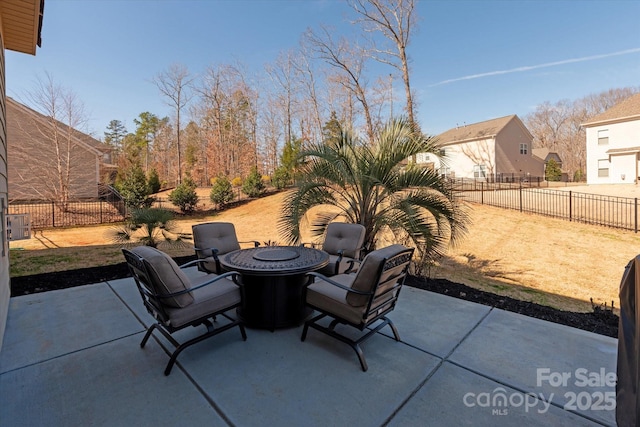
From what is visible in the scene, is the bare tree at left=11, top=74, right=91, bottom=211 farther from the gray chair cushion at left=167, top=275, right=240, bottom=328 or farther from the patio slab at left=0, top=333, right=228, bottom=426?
the gray chair cushion at left=167, top=275, right=240, bottom=328

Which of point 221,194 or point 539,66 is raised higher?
point 539,66

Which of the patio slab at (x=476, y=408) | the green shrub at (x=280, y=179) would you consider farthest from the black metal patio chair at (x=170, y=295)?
the green shrub at (x=280, y=179)

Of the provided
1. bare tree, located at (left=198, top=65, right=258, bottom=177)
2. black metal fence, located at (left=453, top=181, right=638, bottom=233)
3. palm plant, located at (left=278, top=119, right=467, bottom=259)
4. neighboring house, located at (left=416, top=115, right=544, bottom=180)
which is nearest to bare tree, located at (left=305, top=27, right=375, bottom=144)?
black metal fence, located at (left=453, top=181, right=638, bottom=233)

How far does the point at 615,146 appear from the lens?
752 inches

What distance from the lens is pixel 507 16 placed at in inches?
453

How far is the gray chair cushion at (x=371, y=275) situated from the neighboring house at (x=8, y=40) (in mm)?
3581

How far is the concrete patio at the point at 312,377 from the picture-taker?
1893 mm

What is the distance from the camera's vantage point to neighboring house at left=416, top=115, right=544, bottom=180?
926 inches

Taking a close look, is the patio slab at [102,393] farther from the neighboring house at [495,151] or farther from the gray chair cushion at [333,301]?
the neighboring house at [495,151]

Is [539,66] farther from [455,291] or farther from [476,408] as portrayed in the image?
[476,408]

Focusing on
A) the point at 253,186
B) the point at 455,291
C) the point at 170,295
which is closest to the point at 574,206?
the point at 455,291

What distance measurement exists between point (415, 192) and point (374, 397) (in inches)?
127

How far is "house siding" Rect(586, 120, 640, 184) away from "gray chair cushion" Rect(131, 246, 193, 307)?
26.2 m

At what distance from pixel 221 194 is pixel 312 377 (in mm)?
16224
